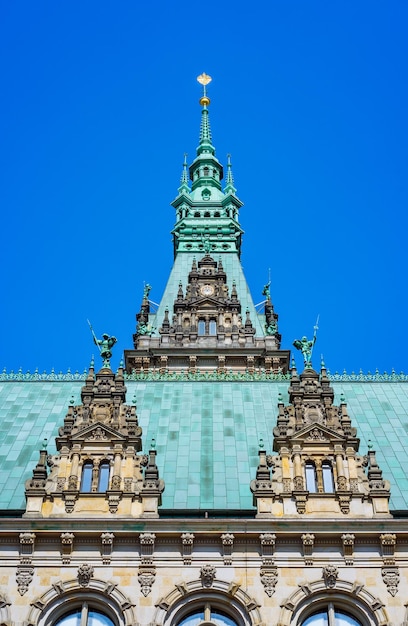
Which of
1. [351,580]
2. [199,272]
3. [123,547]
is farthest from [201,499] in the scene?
[199,272]

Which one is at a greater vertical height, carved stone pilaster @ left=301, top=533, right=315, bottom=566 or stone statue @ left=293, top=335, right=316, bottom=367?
stone statue @ left=293, top=335, right=316, bottom=367

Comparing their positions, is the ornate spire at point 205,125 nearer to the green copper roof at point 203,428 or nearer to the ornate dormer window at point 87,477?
the green copper roof at point 203,428

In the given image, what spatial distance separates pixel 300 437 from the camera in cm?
2873

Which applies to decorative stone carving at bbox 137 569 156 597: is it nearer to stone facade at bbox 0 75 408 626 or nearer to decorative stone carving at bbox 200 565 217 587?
stone facade at bbox 0 75 408 626

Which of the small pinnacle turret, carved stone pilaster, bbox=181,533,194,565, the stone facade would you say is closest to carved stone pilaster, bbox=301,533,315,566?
the stone facade

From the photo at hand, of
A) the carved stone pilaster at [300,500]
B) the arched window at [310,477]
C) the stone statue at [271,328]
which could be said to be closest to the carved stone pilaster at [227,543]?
the carved stone pilaster at [300,500]

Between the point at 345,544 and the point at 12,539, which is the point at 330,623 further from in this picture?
the point at 12,539

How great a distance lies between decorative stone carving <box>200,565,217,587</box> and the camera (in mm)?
Result: 25906

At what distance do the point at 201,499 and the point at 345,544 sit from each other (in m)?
4.61

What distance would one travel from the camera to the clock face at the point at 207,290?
190 feet

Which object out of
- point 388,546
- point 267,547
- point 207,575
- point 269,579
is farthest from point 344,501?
point 207,575

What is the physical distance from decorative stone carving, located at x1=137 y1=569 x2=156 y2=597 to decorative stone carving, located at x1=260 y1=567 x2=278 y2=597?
290 cm

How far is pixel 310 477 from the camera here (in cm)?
2828

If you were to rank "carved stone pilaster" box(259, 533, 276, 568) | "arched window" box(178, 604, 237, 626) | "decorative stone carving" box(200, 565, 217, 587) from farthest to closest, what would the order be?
"carved stone pilaster" box(259, 533, 276, 568)
"decorative stone carving" box(200, 565, 217, 587)
"arched window" box(178, 604, 237, 626)
